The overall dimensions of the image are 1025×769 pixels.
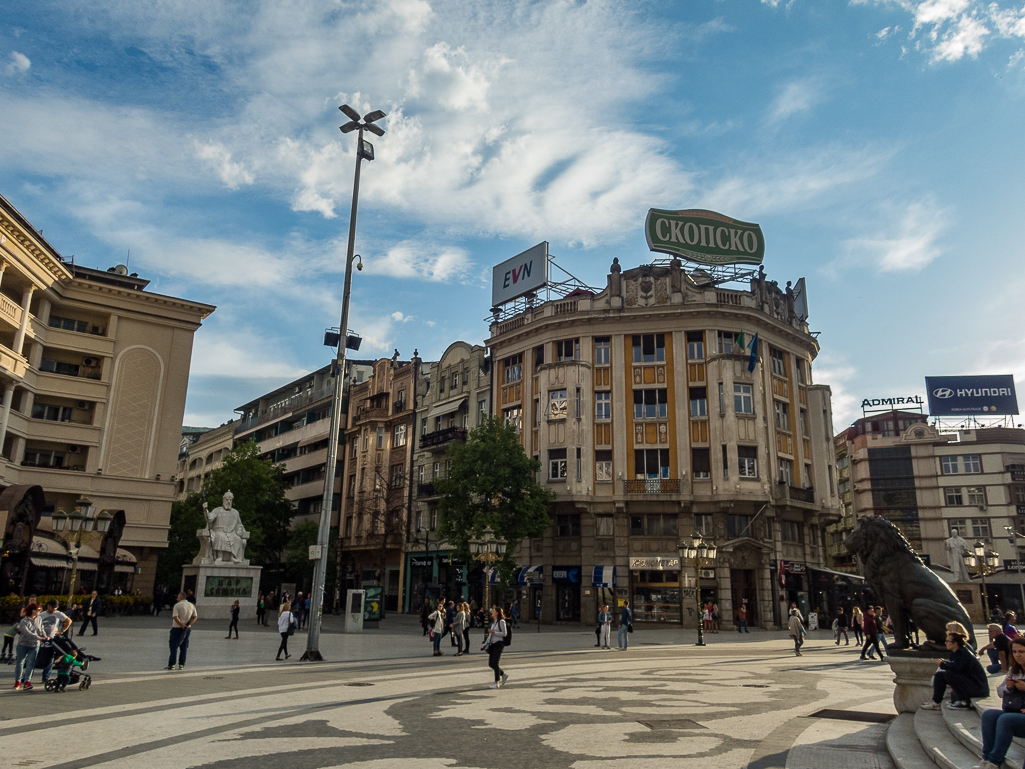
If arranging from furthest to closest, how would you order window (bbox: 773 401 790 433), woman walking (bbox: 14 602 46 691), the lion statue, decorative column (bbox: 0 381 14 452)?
window (bbox: 773 401 790 433) → decorative column (bbox: 0 381 14 452) → woman walking (bbox: 14 602 46 691) → the lion statue

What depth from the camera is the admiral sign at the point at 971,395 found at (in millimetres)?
76812

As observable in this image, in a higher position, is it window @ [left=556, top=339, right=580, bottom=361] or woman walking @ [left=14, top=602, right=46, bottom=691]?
window @ [left=556, top=339, right=580, bottom=361]

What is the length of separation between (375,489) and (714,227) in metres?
31.6

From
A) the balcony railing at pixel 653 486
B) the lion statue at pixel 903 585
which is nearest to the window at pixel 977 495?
the balcony railing at pixel 653 486

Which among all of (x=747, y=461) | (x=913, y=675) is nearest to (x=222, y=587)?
(x=747, y=461)

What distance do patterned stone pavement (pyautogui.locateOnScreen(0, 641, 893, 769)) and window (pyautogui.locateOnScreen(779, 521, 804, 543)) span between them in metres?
27.5

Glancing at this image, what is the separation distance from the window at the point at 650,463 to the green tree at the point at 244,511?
26.3 metres

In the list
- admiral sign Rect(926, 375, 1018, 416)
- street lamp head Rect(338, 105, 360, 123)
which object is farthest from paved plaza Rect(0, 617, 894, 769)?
admiral sign Rect(926, 375, 1018, 416)

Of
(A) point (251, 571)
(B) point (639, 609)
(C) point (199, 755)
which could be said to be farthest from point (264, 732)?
(B) point (639, 609)

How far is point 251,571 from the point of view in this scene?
127 ft

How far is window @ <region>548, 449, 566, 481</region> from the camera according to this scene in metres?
44.8

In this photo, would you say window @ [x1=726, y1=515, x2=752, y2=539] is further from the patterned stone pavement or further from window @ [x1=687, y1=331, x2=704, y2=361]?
the patterned stone pavement

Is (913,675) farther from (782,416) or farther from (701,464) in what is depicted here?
(782,416)

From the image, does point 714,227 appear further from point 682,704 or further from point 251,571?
point 682,704
